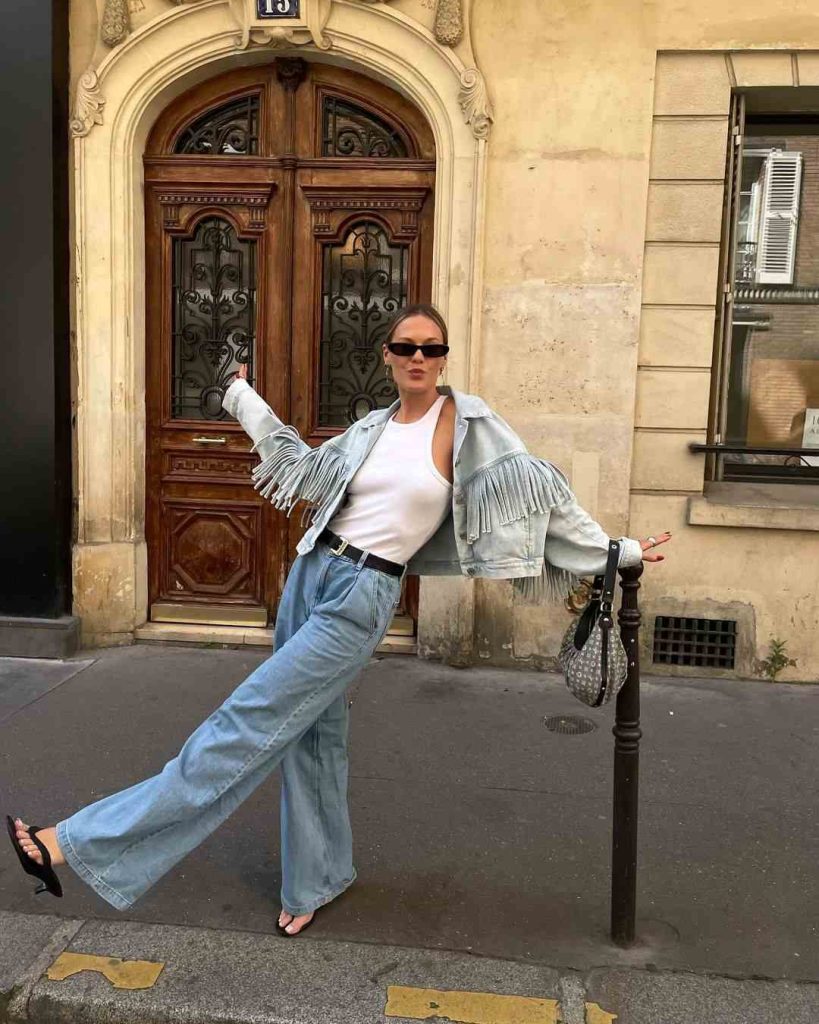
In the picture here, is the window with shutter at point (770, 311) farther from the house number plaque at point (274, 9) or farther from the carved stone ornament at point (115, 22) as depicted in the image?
the carved stone ornament at point (115, 22)

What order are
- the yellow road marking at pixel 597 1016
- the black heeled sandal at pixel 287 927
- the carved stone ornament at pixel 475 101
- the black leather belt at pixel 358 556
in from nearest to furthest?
the yellow road marking at pixel 597 1016
the black leather belt at pixel 358 556
the black heeled sandal at pixel 287 927
the carved stone ornament at pixel 475 101

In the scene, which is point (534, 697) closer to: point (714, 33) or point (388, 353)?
point (388, 353)

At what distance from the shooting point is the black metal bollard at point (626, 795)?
2.91 m

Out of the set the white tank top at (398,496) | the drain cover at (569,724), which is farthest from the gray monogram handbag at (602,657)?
the drain cover at (569,724)

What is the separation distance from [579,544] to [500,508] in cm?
27

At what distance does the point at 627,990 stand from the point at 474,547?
4.58ft

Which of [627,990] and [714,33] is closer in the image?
[627,990]

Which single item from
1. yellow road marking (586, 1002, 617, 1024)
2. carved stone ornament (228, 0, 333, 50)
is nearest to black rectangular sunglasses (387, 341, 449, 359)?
yellow road marking (586, 1002, 617, 1024)

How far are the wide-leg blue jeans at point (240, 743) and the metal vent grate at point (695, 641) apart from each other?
3.40m

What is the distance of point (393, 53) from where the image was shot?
5676 mm

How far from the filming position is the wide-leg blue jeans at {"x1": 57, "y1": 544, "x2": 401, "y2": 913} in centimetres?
271

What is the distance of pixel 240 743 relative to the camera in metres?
2.74

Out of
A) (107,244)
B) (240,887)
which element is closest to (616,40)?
(107,244)

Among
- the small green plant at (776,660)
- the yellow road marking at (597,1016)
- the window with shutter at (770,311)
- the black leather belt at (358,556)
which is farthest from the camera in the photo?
the window with shutter at (770,311)
